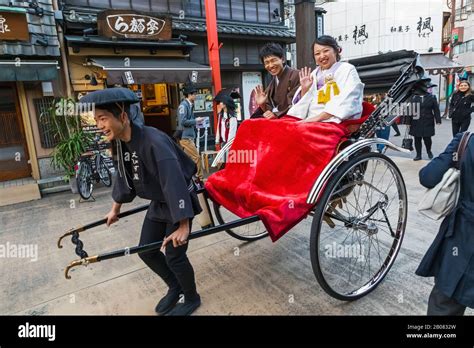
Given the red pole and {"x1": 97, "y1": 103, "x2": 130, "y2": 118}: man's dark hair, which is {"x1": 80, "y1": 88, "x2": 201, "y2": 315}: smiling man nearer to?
{"x1": 97, "y1": 103, "x2": 130, "y2": 118}: man's dark hair

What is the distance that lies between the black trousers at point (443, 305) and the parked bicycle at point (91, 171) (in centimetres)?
562

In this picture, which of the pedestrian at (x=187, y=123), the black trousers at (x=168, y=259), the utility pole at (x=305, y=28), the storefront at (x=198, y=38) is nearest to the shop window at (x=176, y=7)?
the storefront at (x=198, y=38)

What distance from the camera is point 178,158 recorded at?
2.31 meters

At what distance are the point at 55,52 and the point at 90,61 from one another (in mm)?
828

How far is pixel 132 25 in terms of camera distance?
25.1ft

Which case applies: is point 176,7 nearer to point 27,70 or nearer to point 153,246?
point 27,70

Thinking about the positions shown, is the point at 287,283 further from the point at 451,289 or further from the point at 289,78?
the point at 289,78

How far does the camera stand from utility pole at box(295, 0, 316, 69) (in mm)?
5227

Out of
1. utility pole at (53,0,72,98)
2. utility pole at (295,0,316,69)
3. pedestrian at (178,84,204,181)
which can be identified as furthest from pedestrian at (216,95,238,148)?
utility pole at (53,0,72,98)

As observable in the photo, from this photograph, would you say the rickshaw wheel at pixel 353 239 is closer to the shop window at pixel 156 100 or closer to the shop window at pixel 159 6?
the shop window at pixel 156 100

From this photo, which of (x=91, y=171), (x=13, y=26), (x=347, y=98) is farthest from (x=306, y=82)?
(x=13, y=26)

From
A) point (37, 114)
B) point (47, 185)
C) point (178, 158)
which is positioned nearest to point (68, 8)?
point (37, 114)

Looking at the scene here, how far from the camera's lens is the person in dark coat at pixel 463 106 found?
7223mm

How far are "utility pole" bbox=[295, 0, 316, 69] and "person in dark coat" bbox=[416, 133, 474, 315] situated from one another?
3.85 meters
